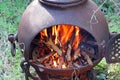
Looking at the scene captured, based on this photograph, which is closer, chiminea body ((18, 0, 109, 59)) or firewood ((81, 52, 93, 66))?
chiminea body ((18, 0, 109, 59))

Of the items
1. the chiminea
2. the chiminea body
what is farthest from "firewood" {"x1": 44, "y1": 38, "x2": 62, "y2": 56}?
the chiminea body

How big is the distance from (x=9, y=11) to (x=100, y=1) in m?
1.25

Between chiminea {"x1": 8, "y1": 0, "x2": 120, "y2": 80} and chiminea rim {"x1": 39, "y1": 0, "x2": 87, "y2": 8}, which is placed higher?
chiminea rim {"x1": 39, "y1": 0, "x2": 87, "y2": 8}

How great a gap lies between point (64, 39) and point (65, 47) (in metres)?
0.07

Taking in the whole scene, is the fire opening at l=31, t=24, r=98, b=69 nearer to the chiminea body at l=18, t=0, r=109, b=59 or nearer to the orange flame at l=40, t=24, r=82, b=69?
the orange flame at l=40, t=24, r=82, b=69

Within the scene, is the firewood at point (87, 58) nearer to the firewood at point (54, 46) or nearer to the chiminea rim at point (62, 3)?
the firewood at point (54, 46)

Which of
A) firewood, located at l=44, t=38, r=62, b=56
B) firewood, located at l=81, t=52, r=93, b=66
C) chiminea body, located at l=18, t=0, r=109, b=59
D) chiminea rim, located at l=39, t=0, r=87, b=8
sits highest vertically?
chiminea rim, located at l=39, t=0, r=87, b=8

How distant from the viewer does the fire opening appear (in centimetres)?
247

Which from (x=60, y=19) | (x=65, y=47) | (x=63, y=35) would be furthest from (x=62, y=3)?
(x=65, y=47)

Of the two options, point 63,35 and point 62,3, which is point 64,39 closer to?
point 63,35

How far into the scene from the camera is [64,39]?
249 cm

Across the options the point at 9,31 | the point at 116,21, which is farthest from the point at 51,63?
the point at 116,21

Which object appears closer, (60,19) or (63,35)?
(60,19)

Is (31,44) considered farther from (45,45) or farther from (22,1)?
(22,1)
